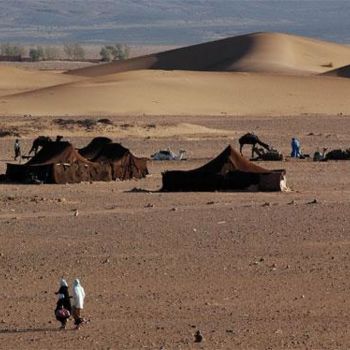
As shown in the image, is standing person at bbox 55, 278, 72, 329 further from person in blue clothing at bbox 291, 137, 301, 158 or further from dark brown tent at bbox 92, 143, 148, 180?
person in blue clothing at bbox 291, 137, 301, 158

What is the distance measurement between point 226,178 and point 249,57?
220 feet

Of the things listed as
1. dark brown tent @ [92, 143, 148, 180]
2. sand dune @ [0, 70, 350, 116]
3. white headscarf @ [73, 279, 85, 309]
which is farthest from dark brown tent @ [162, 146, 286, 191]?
sand dune @ [0, 70, 350, 116]

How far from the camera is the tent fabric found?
2644cm

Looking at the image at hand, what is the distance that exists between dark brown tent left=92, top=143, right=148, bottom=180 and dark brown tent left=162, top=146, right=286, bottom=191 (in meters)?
2.68

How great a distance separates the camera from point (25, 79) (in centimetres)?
7962

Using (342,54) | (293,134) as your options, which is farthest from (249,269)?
(342,54)

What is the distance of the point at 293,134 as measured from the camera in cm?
4184

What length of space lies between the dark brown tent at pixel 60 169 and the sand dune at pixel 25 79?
45826 millimetres

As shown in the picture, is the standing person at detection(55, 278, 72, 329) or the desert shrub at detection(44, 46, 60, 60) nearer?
the standing person at detection(55, 278, 72, 329)

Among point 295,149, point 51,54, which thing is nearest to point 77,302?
point 295,149

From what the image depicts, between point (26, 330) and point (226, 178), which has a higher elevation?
point (26, 330)

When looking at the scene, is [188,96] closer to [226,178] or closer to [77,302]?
[226,178]

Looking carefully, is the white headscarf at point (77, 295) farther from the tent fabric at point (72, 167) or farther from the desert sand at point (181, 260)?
the tent fabric at point (72, 167)

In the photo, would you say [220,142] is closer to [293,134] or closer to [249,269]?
[293,134]
